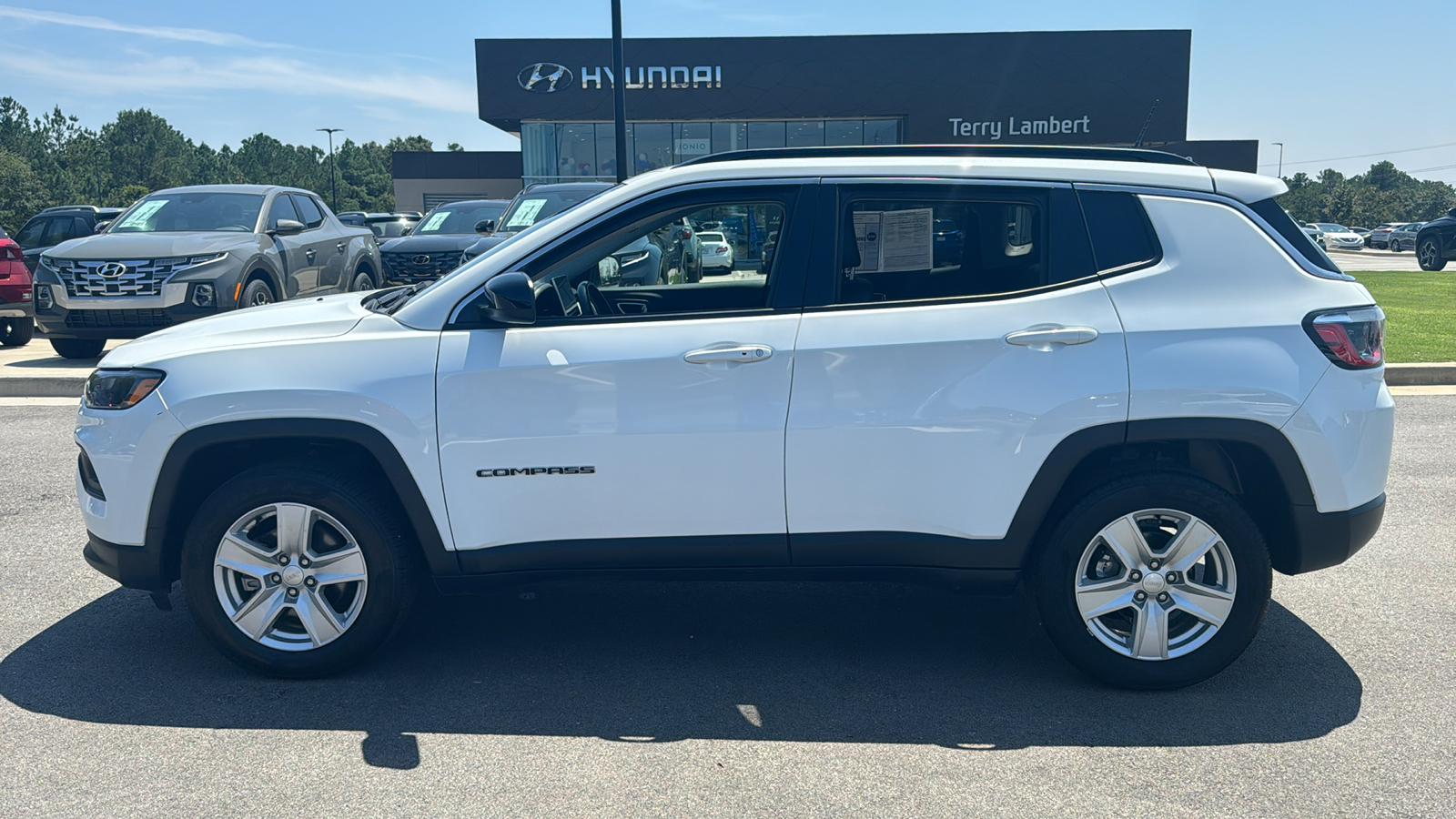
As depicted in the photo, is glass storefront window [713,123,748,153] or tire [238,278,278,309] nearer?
tire [238,278,278,309]

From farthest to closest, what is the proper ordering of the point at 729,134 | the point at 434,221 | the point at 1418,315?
the point at 729,134 < the point at 434,221 < the point at 1418,315

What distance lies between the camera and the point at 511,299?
3648 mm

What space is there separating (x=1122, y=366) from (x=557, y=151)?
40.2 metres

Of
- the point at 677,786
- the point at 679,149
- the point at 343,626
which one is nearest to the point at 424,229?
the point at 343,626

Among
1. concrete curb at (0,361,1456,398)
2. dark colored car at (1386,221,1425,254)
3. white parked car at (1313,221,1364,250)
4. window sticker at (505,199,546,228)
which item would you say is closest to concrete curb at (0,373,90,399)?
concrete curb at (0,361,1456,398)

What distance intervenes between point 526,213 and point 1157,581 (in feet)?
37.9

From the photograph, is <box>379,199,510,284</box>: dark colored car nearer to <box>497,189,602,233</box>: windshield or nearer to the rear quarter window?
<box>497,189,602,233</box>: windshield

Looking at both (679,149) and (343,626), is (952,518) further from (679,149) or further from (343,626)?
(679,149)

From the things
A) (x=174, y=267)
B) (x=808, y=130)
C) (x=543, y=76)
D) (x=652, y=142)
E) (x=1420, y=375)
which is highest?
(x=543, y=76)

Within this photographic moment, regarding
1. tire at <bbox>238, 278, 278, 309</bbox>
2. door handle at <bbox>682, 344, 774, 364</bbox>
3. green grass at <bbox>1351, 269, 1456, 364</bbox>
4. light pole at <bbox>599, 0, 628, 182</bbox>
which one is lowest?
green grass at <bbox>1351, 269, 1456, 364</bbox>

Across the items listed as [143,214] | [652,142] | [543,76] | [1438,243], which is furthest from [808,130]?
[143,214]

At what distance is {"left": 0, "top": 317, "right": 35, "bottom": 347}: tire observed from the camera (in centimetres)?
1323

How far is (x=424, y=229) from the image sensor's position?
16.5 metres

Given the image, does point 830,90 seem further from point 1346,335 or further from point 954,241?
point 1346,335
